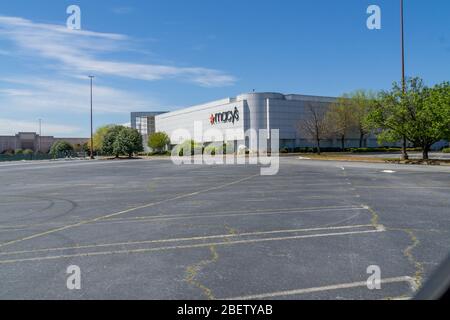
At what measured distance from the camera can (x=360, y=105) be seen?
253ft

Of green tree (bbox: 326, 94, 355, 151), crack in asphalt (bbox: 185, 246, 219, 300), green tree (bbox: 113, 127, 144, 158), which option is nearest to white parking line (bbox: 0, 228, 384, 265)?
crack in asphalt (bbox: 185, 246, 219, 300)

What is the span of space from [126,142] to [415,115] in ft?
193

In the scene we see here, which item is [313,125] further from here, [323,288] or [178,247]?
[323,288]

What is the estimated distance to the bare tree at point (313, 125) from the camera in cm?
7121

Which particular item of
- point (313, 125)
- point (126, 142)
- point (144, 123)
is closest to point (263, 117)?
point (313, 125)

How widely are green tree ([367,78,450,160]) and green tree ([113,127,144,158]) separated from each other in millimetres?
54254

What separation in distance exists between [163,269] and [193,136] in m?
91.3

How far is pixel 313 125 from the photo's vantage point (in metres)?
72.7

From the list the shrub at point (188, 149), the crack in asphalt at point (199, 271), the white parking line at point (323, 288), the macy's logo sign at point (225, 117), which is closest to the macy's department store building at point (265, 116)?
the macy's logo sign at point (225, 117)

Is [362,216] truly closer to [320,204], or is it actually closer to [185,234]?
[320,204]

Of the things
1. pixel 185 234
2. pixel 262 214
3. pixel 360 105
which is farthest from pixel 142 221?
pixel 360 105

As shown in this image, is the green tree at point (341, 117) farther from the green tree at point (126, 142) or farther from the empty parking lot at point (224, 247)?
the empty parking lot at point (224, 247)
